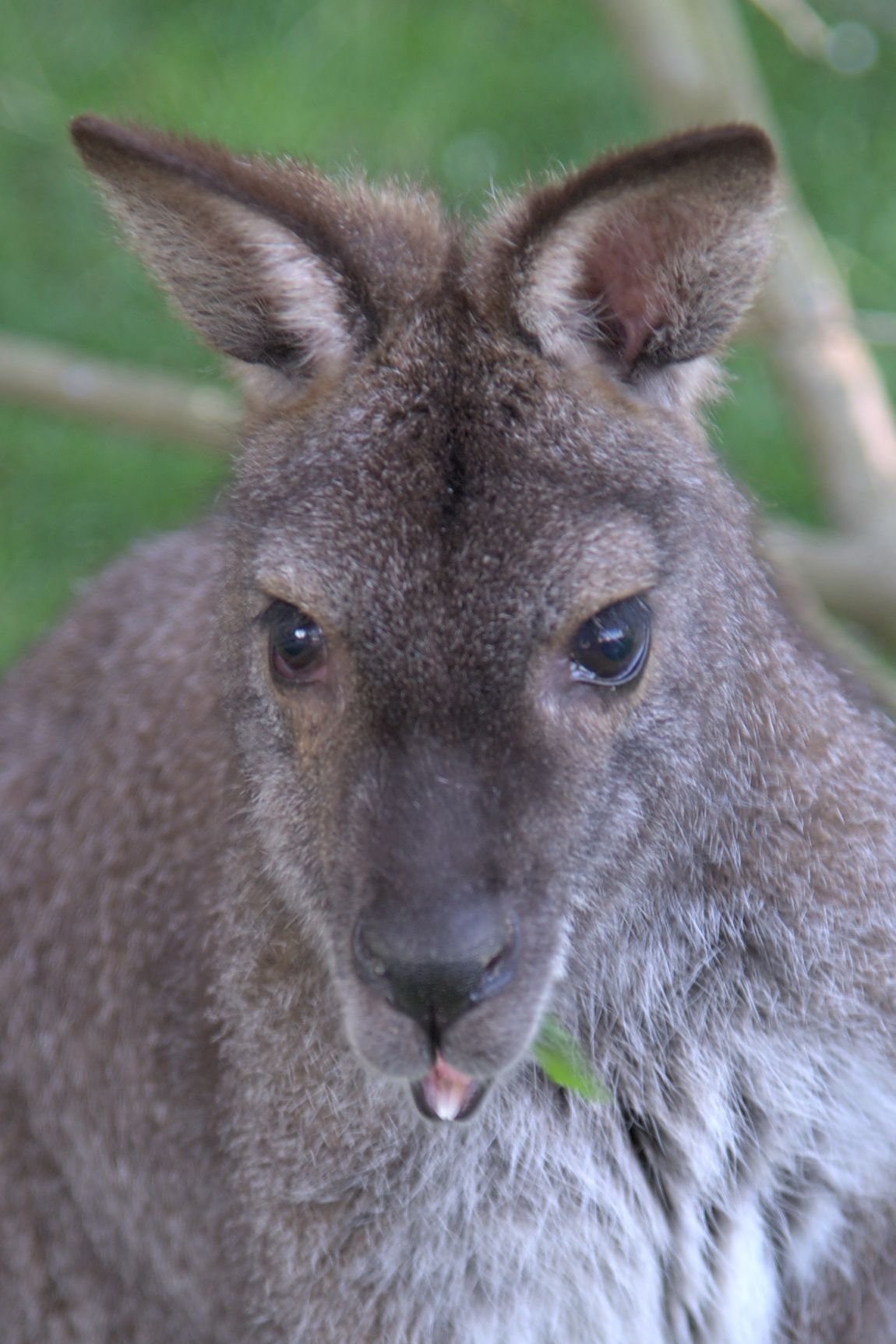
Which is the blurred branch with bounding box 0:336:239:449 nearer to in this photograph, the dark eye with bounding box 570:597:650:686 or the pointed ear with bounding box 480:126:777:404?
the pointed ear with bounding box 480:126:777:404

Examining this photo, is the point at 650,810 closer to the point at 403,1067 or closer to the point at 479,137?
the point at 403,1067

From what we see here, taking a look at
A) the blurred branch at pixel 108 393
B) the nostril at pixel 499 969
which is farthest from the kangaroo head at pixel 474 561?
the blurred branch at pixel 108 393

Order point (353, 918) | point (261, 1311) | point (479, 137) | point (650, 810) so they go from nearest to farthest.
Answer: point (353, 918) < point (650, 810) < point (261, 1311) < point (479, 137)

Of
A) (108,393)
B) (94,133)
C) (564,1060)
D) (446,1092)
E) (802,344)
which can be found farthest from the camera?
(108,393)

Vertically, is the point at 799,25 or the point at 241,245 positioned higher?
the point at 799,25

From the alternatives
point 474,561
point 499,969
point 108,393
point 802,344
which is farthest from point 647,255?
point 108,393

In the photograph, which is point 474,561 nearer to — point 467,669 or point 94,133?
point 467,669

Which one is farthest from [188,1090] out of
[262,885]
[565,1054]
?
[565,1054]

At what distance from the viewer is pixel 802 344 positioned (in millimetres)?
5152

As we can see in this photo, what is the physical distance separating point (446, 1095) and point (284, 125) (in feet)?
16.1

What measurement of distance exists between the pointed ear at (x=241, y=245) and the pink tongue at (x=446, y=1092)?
3.36 ft

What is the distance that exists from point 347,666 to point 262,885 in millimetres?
648

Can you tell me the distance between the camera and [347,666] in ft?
7.89

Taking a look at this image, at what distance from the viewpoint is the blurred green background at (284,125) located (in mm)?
6461
